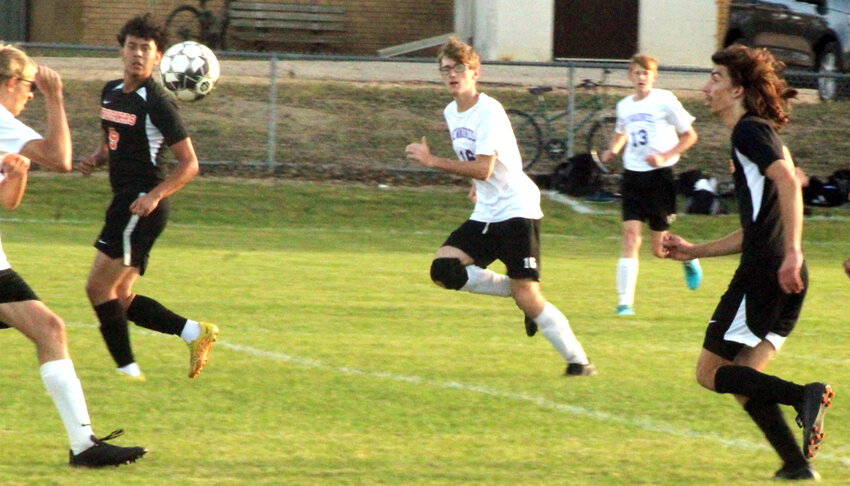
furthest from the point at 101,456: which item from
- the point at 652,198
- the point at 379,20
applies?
the point at 379,20

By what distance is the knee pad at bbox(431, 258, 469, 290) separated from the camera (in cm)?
738

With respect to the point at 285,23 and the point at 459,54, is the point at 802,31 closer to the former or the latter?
the point at 285,23

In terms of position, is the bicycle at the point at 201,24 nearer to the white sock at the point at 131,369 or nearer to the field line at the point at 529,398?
the field line at the point at 529,398

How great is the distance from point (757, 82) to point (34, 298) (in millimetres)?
3117

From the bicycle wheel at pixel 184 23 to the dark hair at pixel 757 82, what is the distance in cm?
1991

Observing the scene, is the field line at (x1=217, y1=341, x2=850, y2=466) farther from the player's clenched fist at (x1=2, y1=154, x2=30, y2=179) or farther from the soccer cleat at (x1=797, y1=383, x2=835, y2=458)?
the player's clenched fist at (x1=2, y1=154, x2=30, y2=179)

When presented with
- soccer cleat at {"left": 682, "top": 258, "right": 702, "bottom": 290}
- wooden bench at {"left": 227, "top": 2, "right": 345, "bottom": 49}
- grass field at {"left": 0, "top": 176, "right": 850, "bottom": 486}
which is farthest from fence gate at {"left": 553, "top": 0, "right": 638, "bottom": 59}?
soccer cleat at {"left": 682, "top": 258, "right": 702, "bottom": 290}

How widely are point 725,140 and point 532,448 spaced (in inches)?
569

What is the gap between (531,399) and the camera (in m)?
6.94

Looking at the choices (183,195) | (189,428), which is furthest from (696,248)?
(183,195)

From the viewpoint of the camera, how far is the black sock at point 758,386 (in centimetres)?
516

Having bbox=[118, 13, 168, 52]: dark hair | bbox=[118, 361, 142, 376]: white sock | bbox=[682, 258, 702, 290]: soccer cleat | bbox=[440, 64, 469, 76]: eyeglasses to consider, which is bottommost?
bbox=[682, 258, 702, 290]: soccer cleat

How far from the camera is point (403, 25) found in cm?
2669

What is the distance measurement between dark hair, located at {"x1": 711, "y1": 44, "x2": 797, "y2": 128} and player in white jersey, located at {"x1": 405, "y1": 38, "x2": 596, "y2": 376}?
6.63ft
